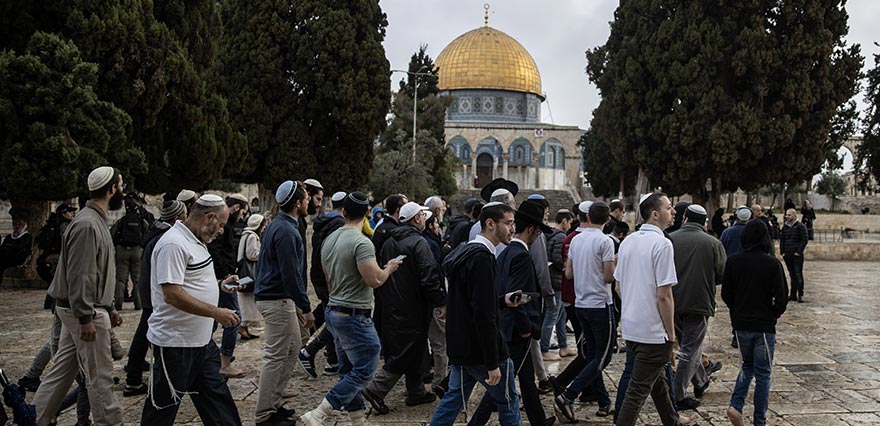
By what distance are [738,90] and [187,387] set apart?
73.9 feet

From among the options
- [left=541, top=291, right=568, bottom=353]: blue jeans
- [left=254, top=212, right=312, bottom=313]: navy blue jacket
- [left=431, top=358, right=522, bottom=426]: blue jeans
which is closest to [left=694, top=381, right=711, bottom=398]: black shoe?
[left=541, top=291, right=568, bottom=353]: blue jeans

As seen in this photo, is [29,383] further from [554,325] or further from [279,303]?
[554,325]

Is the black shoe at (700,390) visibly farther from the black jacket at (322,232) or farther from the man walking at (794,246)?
the man walking at (794,246)

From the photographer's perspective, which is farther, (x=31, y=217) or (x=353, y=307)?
(x=31, y=217)

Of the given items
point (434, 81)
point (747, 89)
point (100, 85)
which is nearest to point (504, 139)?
point (434, 81)

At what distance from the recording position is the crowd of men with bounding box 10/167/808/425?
12.8ft

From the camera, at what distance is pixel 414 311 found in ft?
17.5

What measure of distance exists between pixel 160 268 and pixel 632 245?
9.16ft

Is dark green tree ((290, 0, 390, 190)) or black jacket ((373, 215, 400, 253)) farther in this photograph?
dark green tree ((290, 0, 390, 190))

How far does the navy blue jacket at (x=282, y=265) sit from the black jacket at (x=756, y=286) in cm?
293

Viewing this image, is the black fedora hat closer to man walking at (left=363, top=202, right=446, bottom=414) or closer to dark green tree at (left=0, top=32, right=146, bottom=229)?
man walking at (left=363, top=202, right=446, bottom=414)

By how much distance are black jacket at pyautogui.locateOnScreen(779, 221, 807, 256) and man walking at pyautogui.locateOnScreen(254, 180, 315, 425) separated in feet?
30.8

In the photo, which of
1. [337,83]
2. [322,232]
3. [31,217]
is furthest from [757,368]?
[337,83]

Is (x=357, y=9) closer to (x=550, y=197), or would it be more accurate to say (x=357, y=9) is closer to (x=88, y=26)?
(x=88, y=26)
